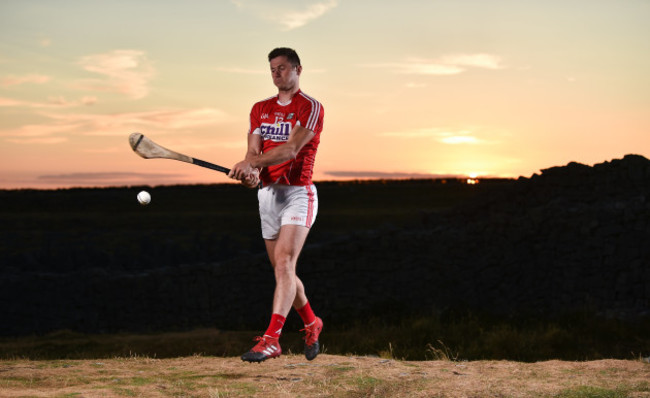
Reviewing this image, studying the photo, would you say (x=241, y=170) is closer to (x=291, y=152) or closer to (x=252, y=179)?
(x=252, y=179)

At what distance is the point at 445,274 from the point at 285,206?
11548mm

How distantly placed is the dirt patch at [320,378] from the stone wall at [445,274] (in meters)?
9.00

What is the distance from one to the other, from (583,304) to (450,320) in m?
3.17

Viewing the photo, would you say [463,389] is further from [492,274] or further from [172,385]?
[492,274]

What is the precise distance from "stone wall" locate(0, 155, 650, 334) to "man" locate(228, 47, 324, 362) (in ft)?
35.1

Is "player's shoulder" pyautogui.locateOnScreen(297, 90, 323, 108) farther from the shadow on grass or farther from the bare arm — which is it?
the shadow on grass

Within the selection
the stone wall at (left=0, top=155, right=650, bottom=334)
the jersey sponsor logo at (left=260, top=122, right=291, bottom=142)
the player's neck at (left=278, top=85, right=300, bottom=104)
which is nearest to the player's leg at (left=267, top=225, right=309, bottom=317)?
the jersey sponsor logo at (left=260, top=122, right=291, bottom=142)

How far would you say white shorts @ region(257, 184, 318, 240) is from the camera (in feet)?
23.2

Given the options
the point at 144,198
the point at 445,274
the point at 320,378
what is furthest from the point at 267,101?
the point at 445,274

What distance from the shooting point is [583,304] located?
17.0 meters

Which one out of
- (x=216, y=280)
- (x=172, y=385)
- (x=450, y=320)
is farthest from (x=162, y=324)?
(x=172, y=385)

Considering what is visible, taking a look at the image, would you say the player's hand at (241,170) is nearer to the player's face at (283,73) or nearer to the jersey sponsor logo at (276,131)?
the jersey sponsor logo at (276,131)

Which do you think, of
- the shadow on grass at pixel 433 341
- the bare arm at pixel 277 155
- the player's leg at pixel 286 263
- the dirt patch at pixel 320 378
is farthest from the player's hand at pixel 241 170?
the shadow on grass at pixel 433 341

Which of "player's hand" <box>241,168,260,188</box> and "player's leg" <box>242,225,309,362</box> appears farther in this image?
"player's leg" <box>242,225,309,362</box>
